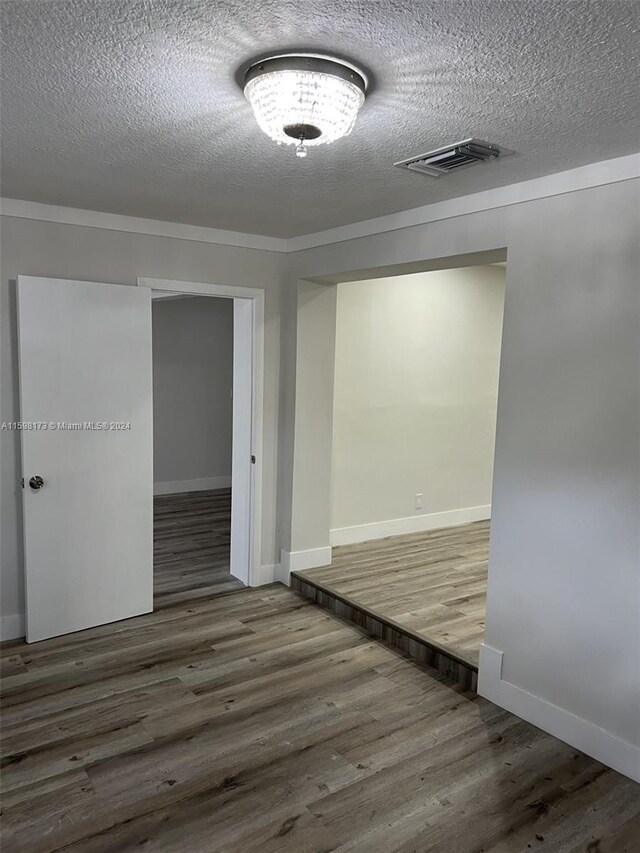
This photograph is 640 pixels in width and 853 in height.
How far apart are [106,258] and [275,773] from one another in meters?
2.87

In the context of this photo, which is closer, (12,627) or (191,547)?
(12,627)

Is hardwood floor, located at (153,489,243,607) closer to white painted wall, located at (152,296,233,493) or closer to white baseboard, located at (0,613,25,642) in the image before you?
white painted wall, located at (152,296,233,493)

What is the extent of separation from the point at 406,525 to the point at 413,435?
0.79 metres

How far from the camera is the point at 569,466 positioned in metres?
2.61

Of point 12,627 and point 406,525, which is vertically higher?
point 406,525

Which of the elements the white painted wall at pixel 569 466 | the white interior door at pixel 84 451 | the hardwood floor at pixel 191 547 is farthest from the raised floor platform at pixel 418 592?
the white interior door at pixel 84 451

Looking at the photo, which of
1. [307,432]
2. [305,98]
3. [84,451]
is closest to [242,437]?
[307,432]

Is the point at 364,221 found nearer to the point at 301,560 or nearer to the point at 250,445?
the point at 250,445

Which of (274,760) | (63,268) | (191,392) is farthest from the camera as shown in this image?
(191,392)

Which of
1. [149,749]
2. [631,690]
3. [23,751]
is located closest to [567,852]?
[631,690]

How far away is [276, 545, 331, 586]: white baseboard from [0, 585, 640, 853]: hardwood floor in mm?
883

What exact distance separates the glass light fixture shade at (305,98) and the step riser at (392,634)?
257 cm

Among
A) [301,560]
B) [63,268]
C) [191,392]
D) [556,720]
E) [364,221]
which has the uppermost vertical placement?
[364,221]

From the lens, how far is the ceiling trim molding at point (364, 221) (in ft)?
8.04
